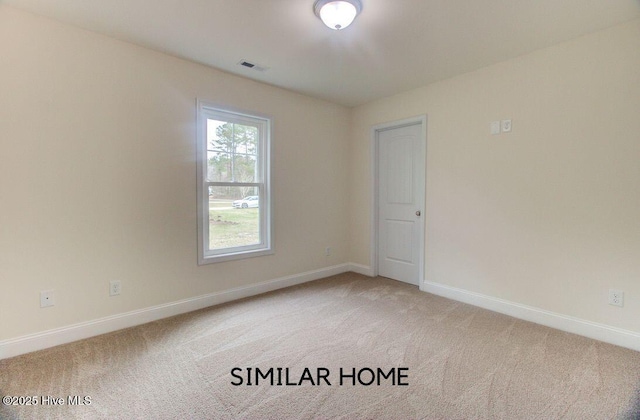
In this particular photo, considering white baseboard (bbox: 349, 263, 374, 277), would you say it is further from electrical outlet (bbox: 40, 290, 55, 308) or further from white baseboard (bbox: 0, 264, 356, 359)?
electrical outlet (bbox: 40, 290, 55, 308)

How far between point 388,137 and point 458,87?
3.40ft

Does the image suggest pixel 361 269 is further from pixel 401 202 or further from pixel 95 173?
pixel 95 173

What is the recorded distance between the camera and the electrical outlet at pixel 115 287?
8.37ft

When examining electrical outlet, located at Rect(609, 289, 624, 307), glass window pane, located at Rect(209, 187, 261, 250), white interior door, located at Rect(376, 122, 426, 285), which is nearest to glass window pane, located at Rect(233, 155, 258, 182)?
glass window pane, located at Rect(209, 187, 261, 250)

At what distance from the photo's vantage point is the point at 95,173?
246cm

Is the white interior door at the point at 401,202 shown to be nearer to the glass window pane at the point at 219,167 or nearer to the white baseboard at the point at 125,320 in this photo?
the white baseboard at the point at 125,320

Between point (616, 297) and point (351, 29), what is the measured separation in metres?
2.91

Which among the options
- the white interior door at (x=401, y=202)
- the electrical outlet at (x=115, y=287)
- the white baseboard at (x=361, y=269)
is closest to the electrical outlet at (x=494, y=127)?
the white interior door at (x=401, y=202)

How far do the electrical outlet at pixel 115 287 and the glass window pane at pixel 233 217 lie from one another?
0.86 m

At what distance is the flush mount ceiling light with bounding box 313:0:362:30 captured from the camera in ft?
6.55

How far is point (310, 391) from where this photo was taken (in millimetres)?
1795

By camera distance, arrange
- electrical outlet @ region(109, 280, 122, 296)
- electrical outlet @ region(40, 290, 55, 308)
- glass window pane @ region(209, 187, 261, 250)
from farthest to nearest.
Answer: glass window pane @ region(209, 187, 261, 250), electrical outlet @ region(109, 280, 122, 296), electrical outlet @ region(40, 290, 55, 308)

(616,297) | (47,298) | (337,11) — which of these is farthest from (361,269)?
(47,298)

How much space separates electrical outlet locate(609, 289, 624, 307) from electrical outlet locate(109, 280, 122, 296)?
3.97 m
